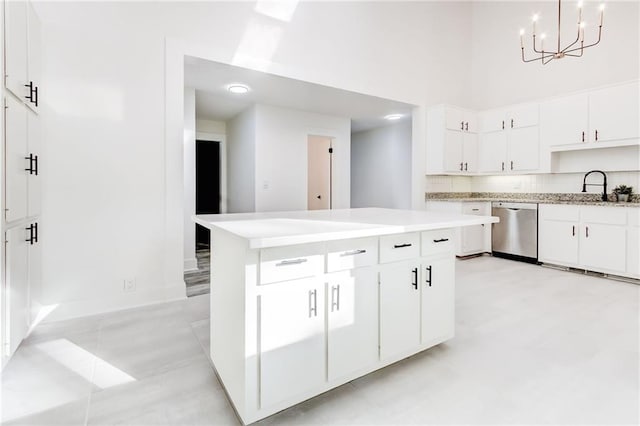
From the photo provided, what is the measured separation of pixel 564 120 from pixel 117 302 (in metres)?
5.52

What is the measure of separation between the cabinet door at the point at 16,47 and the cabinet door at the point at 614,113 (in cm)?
556

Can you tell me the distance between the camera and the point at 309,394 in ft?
4.91

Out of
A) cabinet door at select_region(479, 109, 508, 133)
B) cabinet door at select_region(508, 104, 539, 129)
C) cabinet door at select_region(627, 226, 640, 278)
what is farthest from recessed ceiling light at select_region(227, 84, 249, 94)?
cabinet door at select_region(627, 226, 640, 278)

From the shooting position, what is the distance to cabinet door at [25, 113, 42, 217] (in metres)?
2.19

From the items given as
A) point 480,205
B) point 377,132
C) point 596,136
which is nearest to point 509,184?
point 480,205

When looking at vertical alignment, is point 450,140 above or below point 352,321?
above

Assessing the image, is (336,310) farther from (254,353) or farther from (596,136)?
(596,136)

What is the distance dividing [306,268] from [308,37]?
3280 millimetres

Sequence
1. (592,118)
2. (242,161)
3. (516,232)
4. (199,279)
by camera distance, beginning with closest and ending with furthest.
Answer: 1. (199,279)
2. (592,118)
3. (516,232)
4. (242,161)

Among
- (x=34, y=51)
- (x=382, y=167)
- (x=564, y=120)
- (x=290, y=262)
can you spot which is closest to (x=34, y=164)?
(x=34, y=51)

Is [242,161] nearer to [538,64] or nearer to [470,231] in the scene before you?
[470,231]

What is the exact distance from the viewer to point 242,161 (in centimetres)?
541

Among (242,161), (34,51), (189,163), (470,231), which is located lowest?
(470,231)

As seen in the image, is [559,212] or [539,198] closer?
[559,212]
